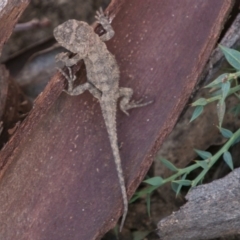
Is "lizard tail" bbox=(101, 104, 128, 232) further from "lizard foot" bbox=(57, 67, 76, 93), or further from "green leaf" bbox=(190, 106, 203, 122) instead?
"green leaf" bbox=(190, 106, 203, 122)

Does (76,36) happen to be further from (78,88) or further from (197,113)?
(197,113)

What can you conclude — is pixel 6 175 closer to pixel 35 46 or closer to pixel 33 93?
pixel 33 93

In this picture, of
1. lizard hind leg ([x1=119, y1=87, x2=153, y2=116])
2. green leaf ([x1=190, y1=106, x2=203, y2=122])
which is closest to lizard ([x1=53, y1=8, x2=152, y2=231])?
lizard hind leg ([x1=119, y1=87, x2=153, y2=116])

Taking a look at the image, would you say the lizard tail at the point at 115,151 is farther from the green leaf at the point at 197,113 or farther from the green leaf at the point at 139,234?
the green leaf at the point at 139,234

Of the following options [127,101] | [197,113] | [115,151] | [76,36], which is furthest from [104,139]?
[76,36]

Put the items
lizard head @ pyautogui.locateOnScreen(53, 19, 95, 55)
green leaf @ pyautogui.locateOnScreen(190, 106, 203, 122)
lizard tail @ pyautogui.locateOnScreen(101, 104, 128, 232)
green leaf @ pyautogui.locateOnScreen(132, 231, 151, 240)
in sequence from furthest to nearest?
1. green leaf @ pyautogui.locateOnScreen(132, 231, 151, 240)
2. lizard head @ pyautogui.locateOnScreen(53, 19, 95, 55)
3. lizard tail @ pyautogui.locateOnScreen(101, 104, 128, 232)
4. green leaf @ pyautogui.locateOnScreen(190, 106, 203, 122)

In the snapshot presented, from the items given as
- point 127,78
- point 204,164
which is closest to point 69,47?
point 127,78
